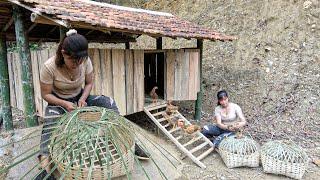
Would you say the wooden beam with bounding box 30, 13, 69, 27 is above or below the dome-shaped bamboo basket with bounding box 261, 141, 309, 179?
above

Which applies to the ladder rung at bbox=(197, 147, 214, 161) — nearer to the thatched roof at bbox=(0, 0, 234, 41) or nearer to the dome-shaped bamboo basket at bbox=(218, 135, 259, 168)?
the dome-shaped bamboo basket at bbox=(218, 135, 259, 168)

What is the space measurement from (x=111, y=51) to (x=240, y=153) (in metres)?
2.61

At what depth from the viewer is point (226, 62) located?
8.53 m

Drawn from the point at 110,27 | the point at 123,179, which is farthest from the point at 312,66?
the point at 123,179

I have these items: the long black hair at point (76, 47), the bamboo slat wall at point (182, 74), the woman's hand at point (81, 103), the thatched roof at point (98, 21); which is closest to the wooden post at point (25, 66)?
the thatched roof at point (98, 21)

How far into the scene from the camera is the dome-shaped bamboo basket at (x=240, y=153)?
4492 millimetres

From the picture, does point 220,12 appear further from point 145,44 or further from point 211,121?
point 211,121

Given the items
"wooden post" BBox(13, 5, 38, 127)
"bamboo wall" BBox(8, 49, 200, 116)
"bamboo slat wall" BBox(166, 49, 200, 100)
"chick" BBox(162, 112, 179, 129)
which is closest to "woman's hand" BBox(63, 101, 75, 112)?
"bamboo wall" BBox(8, 49, 200, 116)

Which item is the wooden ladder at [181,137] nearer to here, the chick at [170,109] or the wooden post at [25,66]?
the chick at [170,109]

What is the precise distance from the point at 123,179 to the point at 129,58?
235cm

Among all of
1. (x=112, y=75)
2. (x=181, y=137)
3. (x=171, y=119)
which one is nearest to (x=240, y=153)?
(x=181, y=137)

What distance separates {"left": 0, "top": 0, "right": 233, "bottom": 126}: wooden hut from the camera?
4066 mm

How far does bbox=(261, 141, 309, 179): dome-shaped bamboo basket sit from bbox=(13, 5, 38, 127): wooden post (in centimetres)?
357

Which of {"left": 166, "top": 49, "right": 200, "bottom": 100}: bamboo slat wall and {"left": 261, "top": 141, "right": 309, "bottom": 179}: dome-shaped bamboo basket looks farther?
{"left": 166, "top": 49, "right": 200, "bottom": 100}: bamboo slat wall
